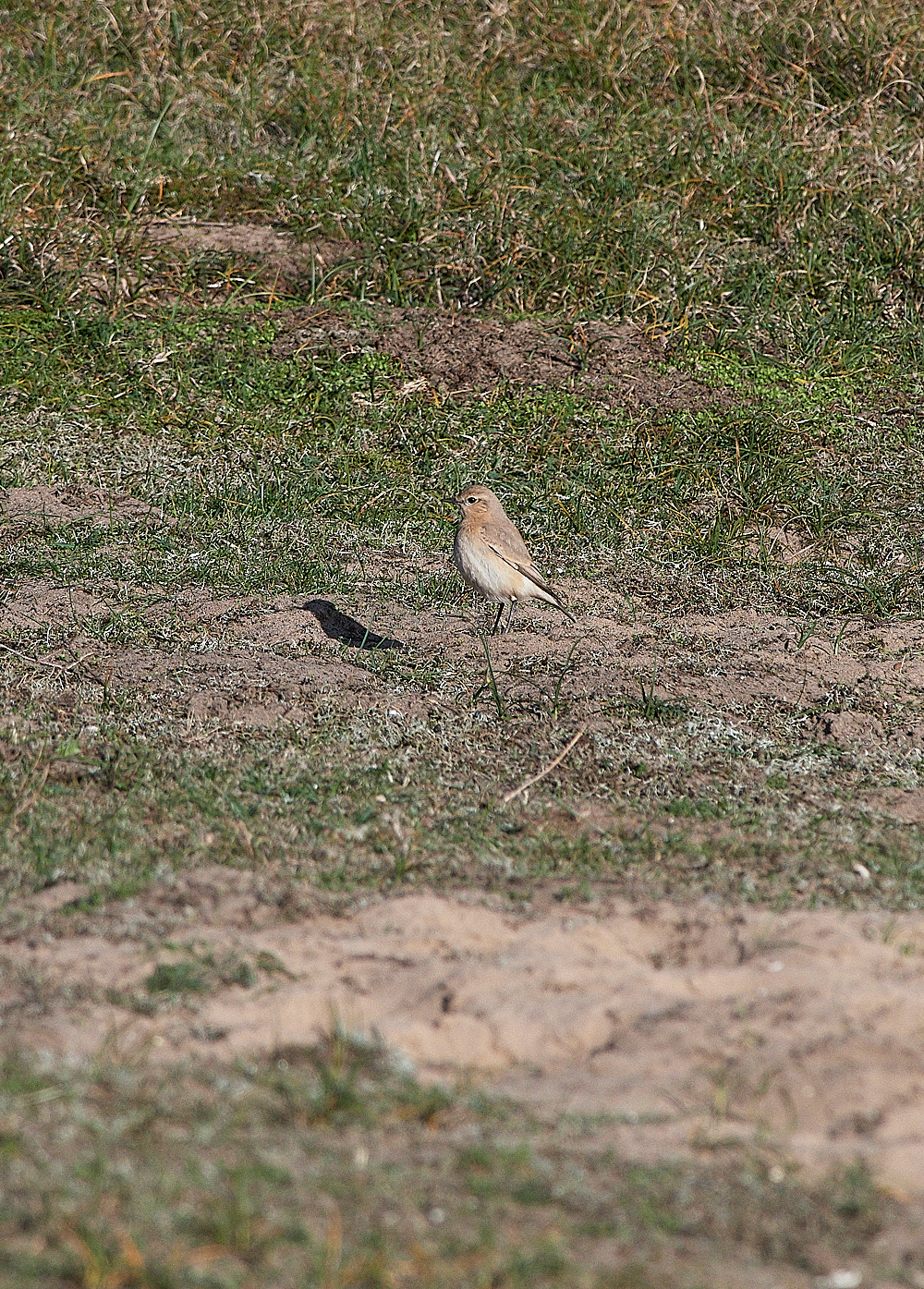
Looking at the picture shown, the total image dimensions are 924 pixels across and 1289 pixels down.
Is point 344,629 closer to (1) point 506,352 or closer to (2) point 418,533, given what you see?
(2) point 418,533

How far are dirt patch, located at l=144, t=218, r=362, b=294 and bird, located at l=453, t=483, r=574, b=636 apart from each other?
3143 millimetres

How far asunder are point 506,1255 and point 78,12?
10.4 m

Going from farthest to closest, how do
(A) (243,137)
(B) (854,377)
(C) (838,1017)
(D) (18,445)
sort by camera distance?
1. (A) (243,137)
2. (B) (854,377)
3. (D) (18,445)
4. (C) (838,1017)

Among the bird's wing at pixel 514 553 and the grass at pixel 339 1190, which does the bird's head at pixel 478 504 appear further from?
the grass at pixel 339 1190

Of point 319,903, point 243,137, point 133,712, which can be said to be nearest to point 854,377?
point 243,137

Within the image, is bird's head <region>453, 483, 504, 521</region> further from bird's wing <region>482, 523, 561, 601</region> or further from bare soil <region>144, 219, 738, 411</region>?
bare soil <region>144, 219, 738, 411</region>

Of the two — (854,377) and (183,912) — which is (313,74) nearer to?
(854,377)

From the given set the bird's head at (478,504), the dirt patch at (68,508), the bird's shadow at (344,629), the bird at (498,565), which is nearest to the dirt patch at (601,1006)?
the bird's shadow at (344,629)

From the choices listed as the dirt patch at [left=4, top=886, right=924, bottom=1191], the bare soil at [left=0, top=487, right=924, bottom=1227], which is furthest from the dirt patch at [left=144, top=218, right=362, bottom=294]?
the dirt patch at [left=4, top=886, right=924, bottom=1191]

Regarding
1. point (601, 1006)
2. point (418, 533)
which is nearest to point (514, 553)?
point (418, 533)

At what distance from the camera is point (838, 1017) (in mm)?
3590

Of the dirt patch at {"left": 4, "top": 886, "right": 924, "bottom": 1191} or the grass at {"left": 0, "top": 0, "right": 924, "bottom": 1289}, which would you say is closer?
the grass at {"left": 0, "top": 0, "right": 924, "bottom": 1289}

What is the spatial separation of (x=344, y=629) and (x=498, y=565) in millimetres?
756

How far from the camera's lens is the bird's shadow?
6270 mm
